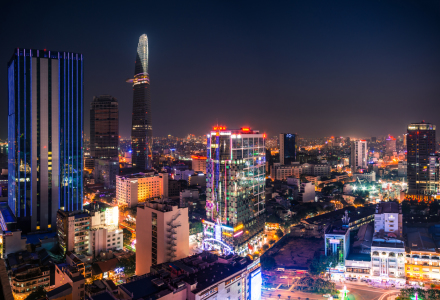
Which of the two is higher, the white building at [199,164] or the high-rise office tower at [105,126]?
the high-rise office tower at [105,126]

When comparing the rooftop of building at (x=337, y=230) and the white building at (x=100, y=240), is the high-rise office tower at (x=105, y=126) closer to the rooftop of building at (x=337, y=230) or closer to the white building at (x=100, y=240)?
the white building at (x=100, y=240)

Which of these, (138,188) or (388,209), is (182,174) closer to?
(138,188)

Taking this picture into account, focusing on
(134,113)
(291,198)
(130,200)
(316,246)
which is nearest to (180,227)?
(316,246)

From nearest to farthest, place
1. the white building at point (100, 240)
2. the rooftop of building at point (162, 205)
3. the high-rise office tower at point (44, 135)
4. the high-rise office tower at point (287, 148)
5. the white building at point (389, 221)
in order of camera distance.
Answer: the rooftop of building at point (162, 205), the white building at point (100, 240), the white building at point (389, 221), the high-rise office tower at point (44, 135), the high-rise office tower at point (287, 148)

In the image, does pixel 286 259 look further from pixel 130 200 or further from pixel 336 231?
pixel 130 200

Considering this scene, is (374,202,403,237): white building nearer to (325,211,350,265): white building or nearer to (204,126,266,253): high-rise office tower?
(325,211,350,265): white building

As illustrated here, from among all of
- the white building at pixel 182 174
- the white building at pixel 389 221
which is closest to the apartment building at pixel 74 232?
the white building at pixel 389 221

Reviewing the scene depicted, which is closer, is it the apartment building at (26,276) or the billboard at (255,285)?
the billboard at (255,285)
